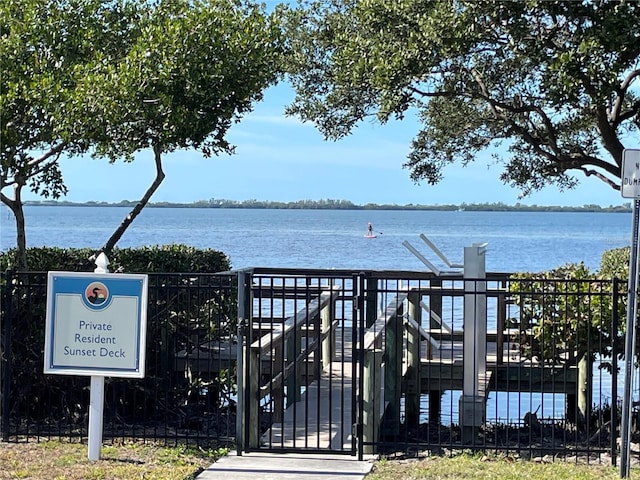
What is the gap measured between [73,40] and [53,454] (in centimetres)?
418

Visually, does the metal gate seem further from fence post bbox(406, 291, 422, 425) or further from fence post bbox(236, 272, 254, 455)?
fence post bbox(406, 291, 422, 425)

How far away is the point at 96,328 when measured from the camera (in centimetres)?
735

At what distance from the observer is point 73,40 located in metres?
9.38

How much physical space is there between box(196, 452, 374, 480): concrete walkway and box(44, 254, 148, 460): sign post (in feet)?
3.29

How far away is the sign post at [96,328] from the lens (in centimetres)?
729

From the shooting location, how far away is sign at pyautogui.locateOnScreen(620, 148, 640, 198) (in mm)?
6730

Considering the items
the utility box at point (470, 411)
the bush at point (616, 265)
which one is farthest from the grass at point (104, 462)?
the bush at point (616, 265)

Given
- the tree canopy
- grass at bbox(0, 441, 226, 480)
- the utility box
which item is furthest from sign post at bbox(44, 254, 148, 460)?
the utility box

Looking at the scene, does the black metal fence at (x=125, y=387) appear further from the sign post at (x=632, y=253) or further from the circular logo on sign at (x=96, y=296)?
the sign post at (x=632, y=253)

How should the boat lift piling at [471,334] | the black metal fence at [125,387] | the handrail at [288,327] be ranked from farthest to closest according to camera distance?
the boat lift piling at [471,334]
the black metal fence at [125,387]
the handrail at [288,327]

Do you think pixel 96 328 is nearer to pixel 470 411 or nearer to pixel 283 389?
pixel 283 389

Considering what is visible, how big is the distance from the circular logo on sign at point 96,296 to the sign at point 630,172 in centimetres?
403

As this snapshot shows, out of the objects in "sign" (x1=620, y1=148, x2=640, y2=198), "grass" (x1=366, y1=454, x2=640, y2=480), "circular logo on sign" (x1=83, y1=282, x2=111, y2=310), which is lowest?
"grass" (x1=366, y1=454, x2=640, y2=480)

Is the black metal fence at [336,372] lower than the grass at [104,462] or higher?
higher
